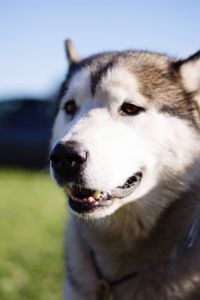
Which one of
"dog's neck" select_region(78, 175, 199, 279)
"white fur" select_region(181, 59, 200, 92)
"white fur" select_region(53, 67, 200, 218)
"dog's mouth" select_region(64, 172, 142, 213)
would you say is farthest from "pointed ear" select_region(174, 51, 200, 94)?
"dog's mouth" select_region(64, 172, 142, 213)

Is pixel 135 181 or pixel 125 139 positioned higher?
pixel 125 139

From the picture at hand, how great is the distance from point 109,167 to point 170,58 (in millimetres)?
1040

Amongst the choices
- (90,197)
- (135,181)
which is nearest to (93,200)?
(90,197)

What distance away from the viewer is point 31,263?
5.86 metres

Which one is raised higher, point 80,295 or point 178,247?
point 178,247

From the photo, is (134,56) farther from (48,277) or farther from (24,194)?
(24,194)

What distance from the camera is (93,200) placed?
340 cm

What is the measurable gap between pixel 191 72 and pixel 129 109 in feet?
1.60

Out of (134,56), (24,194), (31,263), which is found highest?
(134,56)

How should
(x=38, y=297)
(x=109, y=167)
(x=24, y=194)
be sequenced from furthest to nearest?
(x=24, y=194)
(x=38, y=297)
(x=109, y=167)

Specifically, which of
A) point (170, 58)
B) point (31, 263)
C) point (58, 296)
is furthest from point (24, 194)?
point (170, 58)

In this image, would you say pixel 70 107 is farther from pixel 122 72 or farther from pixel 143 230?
pixel 143 230

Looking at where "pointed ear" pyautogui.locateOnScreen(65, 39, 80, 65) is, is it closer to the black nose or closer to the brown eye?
the brown eye

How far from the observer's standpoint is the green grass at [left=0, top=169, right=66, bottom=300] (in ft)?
16.9
